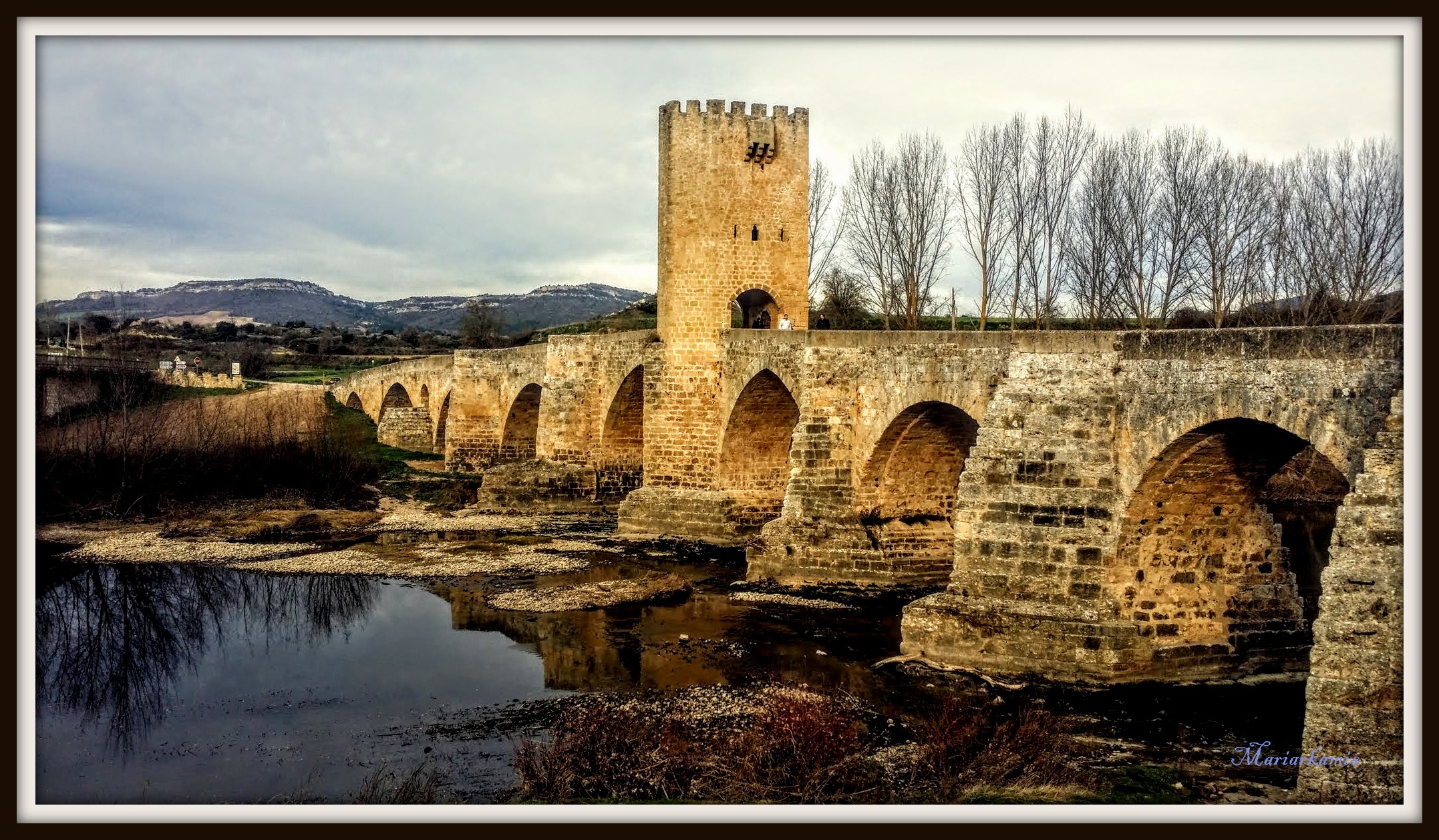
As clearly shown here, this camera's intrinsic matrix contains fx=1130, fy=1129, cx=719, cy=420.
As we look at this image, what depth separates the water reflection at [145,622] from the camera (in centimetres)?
1326

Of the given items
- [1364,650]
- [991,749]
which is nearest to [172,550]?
[991,749]

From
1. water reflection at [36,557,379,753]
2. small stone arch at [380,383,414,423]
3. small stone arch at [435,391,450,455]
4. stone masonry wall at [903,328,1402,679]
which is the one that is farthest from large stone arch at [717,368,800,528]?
small stone arch at [380,383,414,423]

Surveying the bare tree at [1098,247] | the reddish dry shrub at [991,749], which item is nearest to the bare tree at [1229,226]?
the bare tree at [1098,247]

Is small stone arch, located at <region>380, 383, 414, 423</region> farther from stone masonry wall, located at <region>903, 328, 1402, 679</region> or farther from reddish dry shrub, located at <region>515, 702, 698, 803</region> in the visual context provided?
reddish dry shrub, located at <region>515, 702, 698, 803</region>

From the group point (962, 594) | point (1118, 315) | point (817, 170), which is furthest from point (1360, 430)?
point (817, 170)

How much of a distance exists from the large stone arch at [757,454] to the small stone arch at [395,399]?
29139 millimetres

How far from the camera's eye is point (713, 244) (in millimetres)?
23359

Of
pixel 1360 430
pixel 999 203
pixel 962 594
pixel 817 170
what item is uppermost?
pixel 817 170

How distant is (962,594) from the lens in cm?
1363

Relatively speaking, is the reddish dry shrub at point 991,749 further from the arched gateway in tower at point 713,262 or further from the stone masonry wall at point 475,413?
the stone masonry wall at point 475,413

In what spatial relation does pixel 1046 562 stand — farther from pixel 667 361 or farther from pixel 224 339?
pixel 224 339

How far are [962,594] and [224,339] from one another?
7652 cm

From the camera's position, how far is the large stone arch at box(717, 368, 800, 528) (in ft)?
75.3

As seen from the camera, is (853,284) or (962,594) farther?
(853,284)
